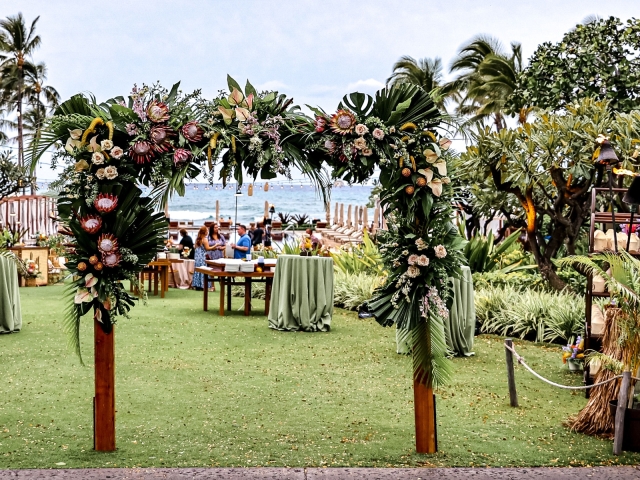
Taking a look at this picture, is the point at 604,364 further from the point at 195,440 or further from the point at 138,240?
the point at 138,240

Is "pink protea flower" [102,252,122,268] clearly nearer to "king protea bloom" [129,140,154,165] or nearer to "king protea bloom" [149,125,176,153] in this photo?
"king protea bloom" [129,140,154,165]

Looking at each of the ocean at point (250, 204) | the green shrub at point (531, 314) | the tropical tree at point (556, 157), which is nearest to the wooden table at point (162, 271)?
the tropical tree at point (556, 157)

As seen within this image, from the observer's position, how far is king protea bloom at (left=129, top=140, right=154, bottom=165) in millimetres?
5191

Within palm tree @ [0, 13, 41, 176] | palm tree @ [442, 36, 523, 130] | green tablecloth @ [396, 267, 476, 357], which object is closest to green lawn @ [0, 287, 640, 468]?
green tablecloth @ [396, 267, 476, 357]

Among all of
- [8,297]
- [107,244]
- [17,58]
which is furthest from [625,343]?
[17,58]

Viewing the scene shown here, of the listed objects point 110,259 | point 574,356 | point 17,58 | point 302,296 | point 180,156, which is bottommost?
point 574,356

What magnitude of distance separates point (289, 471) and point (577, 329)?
618 cm

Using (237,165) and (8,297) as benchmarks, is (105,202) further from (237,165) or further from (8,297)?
(8,297)

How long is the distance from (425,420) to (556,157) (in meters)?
6.48

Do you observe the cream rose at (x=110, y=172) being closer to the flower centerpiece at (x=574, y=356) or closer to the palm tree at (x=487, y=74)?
the flower centerpiece at (x=574, y=356)

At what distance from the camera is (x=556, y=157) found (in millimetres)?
11016

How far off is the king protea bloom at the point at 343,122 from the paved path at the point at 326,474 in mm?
2155

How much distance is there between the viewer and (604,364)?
18.7 ft

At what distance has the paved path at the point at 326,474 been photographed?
486 cm
